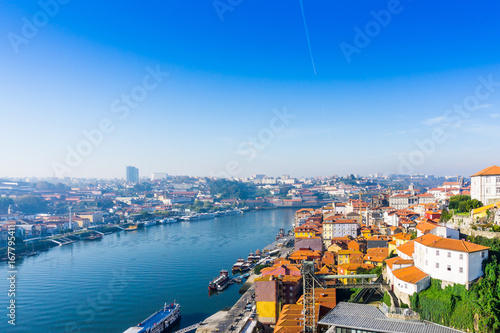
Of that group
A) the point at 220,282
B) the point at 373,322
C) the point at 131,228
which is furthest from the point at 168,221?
the point at 373,322

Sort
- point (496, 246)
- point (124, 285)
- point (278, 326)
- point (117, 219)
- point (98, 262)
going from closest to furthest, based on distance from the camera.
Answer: point (496, 246)
point (278, 326)
point (124, 285)
point (98, 262)
point (117, 219)

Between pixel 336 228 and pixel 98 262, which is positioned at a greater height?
pixel 336 228

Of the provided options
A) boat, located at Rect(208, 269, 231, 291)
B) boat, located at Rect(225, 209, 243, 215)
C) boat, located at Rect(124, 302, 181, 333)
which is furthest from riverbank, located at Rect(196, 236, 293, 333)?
boat, located at Rect(225, 209, 243, 215)

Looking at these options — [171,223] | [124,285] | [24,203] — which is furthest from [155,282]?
[24,203]

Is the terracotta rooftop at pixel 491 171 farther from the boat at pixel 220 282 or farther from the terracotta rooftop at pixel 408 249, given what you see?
the boat at pixel 220 282

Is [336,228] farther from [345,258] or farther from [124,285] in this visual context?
[124,285]

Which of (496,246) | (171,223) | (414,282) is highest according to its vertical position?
(496,246)

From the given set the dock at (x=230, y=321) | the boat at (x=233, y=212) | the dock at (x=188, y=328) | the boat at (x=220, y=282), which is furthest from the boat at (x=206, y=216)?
the dock at (x=188, y=328)

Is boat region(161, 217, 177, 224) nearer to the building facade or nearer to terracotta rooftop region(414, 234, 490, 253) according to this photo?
terracotta rooftop region(414, 234, 490, 253)
